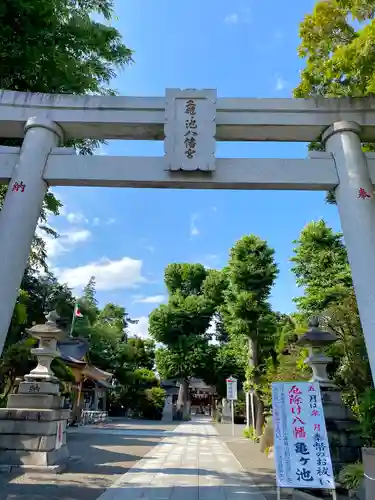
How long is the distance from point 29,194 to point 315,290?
13.5m

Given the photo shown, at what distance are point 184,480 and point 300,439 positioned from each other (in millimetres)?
3184

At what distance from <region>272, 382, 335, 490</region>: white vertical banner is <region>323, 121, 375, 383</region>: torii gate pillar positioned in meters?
0.90

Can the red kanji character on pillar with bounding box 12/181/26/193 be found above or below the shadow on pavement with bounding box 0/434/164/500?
above

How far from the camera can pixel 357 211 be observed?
16.0 feet

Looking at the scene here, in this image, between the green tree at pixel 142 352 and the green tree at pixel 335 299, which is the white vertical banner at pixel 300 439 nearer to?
the green tree at pixel 335 299

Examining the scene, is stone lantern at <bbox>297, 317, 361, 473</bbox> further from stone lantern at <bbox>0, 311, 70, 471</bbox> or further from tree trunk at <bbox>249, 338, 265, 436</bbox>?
tree trunk at <bbox>249, 338, 265, 436</bbox>

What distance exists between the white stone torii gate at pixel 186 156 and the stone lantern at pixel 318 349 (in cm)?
348

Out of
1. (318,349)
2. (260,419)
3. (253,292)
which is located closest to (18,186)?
(318,349)

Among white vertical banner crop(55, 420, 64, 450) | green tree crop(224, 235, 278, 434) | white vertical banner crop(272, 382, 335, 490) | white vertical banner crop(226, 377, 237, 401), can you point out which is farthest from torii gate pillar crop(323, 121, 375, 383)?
white vertical banner crop(226, 377, 237, 401)

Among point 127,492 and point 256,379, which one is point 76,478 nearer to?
point 127,492

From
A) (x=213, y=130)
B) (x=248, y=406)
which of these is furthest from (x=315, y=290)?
(x=213, y=130)

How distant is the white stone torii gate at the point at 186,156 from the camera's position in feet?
15.8

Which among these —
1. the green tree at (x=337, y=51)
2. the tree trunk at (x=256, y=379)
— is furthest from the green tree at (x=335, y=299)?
the green tree at (x=337, y=51)

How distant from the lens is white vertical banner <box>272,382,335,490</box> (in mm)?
4305
